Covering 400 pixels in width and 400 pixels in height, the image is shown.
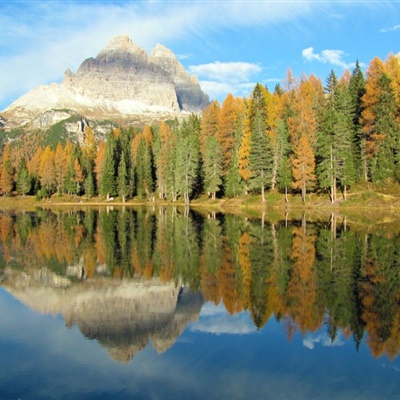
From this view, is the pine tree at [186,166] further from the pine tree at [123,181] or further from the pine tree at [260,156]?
the pine tree at [123,181]

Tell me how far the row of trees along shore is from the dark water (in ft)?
138

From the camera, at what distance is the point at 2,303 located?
20312 millimetres

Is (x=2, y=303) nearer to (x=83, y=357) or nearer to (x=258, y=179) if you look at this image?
(x=83, y=357)

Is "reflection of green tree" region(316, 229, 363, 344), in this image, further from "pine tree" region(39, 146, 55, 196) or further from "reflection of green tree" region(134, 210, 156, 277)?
"pine tree" region(39, 146, 55, 196)

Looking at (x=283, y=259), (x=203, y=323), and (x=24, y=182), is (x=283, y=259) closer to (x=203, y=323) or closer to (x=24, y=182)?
(x=203, y=323)

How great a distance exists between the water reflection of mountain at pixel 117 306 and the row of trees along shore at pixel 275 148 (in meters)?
54.1

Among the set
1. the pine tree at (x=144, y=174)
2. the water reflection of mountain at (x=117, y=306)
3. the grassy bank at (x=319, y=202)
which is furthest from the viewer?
the pine tree at (x=144, y=174)

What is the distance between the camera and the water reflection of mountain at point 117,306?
15.4 m

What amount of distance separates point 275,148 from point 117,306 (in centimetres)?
6543

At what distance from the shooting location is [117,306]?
1905 centimetres

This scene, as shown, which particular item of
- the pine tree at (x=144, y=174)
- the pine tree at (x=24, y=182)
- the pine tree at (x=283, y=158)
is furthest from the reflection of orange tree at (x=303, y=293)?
the pine tree at (x=24, y=182)

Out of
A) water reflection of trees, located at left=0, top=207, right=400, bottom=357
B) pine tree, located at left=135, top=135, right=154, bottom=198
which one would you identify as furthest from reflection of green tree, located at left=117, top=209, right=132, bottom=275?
pine tree, located at left=135, top=135, right=154, bottom=198

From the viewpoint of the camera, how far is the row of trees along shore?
71.2 m

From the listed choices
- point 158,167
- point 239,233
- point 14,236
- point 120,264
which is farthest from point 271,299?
point 158,167
